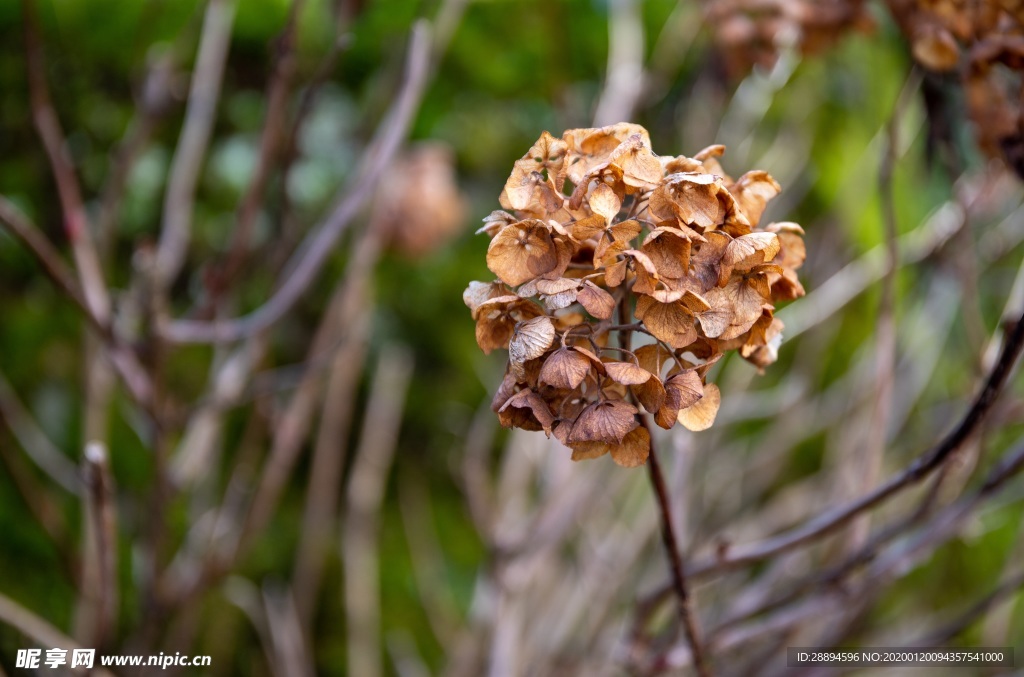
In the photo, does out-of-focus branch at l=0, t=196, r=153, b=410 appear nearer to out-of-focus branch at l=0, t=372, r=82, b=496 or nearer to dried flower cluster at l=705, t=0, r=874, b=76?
out-of-focus branch at l=0, t=372, r=82, b=496

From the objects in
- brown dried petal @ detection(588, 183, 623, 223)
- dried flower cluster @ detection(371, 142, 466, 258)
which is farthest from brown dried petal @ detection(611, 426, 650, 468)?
dried flower cluster @ detection(371, 142, 466, 258)

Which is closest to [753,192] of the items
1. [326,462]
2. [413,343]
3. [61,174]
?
[61,174]

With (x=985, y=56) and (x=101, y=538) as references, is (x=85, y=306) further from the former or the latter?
(x=985, y=56)

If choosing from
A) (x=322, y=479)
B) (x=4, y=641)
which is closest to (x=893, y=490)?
(x=322, y=479)

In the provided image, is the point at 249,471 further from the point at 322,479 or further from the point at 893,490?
the point at 893,490

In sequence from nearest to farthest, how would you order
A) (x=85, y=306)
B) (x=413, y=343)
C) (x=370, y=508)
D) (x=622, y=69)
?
(x=85, y=306), (x=622, y=69), (x=370, y=508), (x=413, y=343)

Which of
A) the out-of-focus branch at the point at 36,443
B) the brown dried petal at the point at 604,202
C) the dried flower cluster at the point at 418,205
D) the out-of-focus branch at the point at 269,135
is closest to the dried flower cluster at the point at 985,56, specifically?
the brown dried petal at the point at 604,202

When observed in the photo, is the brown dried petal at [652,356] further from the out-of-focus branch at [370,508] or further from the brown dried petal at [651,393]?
the out-of-focus branch at [370,508]
